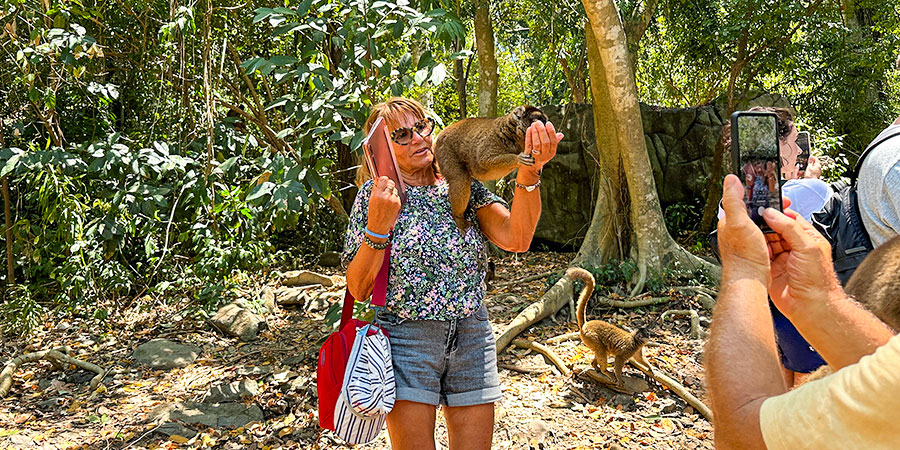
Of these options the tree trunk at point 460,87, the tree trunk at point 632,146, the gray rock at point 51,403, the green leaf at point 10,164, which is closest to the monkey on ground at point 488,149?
the tree trunk at point 632,146

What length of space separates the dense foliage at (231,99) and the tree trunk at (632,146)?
1.31m

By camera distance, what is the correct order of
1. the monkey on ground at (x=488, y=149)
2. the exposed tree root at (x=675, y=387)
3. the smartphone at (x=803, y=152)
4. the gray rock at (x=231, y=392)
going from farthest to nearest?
the gray rock at (x=231, y=392), the exposed tree root at (x=675, y=387), the monkey on ground at (x=488, y=149), the smartphone at (x=803, y=152)

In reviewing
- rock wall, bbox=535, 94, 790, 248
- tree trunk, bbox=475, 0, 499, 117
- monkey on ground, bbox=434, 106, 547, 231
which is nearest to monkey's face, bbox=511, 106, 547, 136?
monkey on ground, bbox=434, 106, 547, 231

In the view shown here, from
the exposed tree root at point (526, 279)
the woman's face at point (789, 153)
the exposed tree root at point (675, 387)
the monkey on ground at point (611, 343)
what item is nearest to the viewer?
the woman's face at point (789, 153)

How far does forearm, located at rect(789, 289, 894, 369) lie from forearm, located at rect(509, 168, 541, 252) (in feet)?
3.67

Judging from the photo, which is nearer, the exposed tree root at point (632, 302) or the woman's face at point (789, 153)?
the woman's face at point (789, 153)

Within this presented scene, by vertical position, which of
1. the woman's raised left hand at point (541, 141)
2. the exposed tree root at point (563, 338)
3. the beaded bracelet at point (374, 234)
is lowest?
the exposed tree root at point (563, 338)

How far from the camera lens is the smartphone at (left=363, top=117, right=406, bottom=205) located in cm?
225

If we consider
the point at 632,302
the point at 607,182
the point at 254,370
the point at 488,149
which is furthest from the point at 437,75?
the point at 607,182

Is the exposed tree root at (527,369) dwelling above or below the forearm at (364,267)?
below

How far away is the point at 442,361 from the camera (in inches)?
89.1

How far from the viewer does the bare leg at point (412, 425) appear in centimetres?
217

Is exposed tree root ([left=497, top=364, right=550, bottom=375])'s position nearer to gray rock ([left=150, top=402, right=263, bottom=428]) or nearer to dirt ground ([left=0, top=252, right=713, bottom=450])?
dirt ground ([left=0, top=252, right=713, bottom=450])

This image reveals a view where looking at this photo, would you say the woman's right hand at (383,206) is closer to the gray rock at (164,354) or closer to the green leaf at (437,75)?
the green leaf at (437,75)
